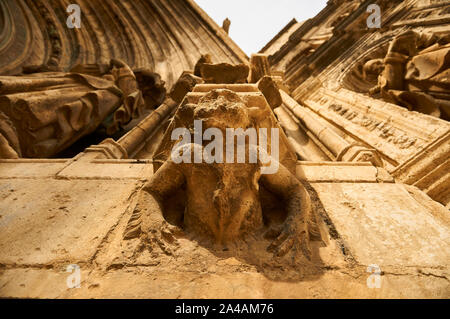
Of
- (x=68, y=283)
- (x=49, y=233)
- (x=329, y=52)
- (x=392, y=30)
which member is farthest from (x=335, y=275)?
(x=329, y=52)

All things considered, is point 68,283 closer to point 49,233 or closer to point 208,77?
point 49,233

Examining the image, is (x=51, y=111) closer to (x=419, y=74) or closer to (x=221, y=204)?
(x=221, y=204)

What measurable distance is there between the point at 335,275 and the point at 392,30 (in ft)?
25.7

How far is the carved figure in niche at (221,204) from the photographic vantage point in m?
1.27

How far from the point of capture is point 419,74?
3812 mm

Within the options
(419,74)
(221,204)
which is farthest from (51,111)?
(419,74)

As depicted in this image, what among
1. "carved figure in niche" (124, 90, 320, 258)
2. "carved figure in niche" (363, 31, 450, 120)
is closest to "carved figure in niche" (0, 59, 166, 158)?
"carved figure in niche" (124, 90, 320, 258)

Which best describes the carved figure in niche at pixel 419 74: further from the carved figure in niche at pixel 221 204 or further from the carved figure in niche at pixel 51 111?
the carved figure in niche at pixel 51 111

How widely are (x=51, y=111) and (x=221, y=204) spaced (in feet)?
9.86

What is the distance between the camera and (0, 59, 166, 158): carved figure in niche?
2.64 metres

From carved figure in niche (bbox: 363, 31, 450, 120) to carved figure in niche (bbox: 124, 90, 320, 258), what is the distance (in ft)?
11.5

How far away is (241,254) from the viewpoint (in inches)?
48.8

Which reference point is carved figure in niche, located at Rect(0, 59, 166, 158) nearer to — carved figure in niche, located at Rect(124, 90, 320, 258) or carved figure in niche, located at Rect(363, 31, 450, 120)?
carved figure in niche, located at Rect(124, 90, 320, 258)
